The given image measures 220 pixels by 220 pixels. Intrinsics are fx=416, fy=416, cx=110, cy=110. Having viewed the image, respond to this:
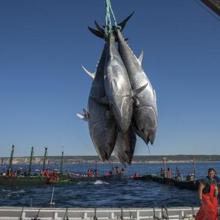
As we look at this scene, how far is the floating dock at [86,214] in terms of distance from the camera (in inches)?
576

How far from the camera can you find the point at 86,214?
14.9 metres

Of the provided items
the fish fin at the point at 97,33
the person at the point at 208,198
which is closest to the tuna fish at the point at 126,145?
the fish fin at the point at 97,33

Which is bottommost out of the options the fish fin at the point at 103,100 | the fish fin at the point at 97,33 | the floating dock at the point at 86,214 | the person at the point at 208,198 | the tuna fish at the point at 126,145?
the floating dock at the point at 86,214

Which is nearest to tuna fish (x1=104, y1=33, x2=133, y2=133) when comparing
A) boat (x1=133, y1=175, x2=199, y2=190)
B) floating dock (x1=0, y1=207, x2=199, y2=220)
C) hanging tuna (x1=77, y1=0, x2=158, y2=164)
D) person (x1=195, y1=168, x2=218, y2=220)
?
hanging tuna (x1=77, y1=0, x2=158, y2=164)

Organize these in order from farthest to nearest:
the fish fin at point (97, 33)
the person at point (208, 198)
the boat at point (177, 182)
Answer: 1. the boat at point (177, 182)
2. the person at point (208, 198)
3. the fish fin at point (97, 33)

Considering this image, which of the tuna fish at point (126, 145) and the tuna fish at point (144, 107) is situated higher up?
the tuna fish at point (144, 107)

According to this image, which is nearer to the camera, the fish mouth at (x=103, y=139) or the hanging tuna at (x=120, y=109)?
the hanging tuna at (x=120, y=109)

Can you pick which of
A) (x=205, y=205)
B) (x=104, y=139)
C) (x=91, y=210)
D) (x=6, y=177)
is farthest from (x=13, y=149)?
(x=104, y=139)

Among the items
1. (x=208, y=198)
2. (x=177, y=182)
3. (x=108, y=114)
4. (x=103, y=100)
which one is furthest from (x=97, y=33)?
(x=177, y=182)

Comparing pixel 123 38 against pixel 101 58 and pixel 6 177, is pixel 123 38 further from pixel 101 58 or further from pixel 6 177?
pixel 6 177

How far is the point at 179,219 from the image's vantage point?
594 inches

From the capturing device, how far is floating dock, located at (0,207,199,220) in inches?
576

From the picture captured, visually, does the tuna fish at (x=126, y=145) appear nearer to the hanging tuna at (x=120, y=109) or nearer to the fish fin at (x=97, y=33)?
the hanging tuna at (x=120, y=109)

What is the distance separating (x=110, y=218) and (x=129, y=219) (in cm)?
73
